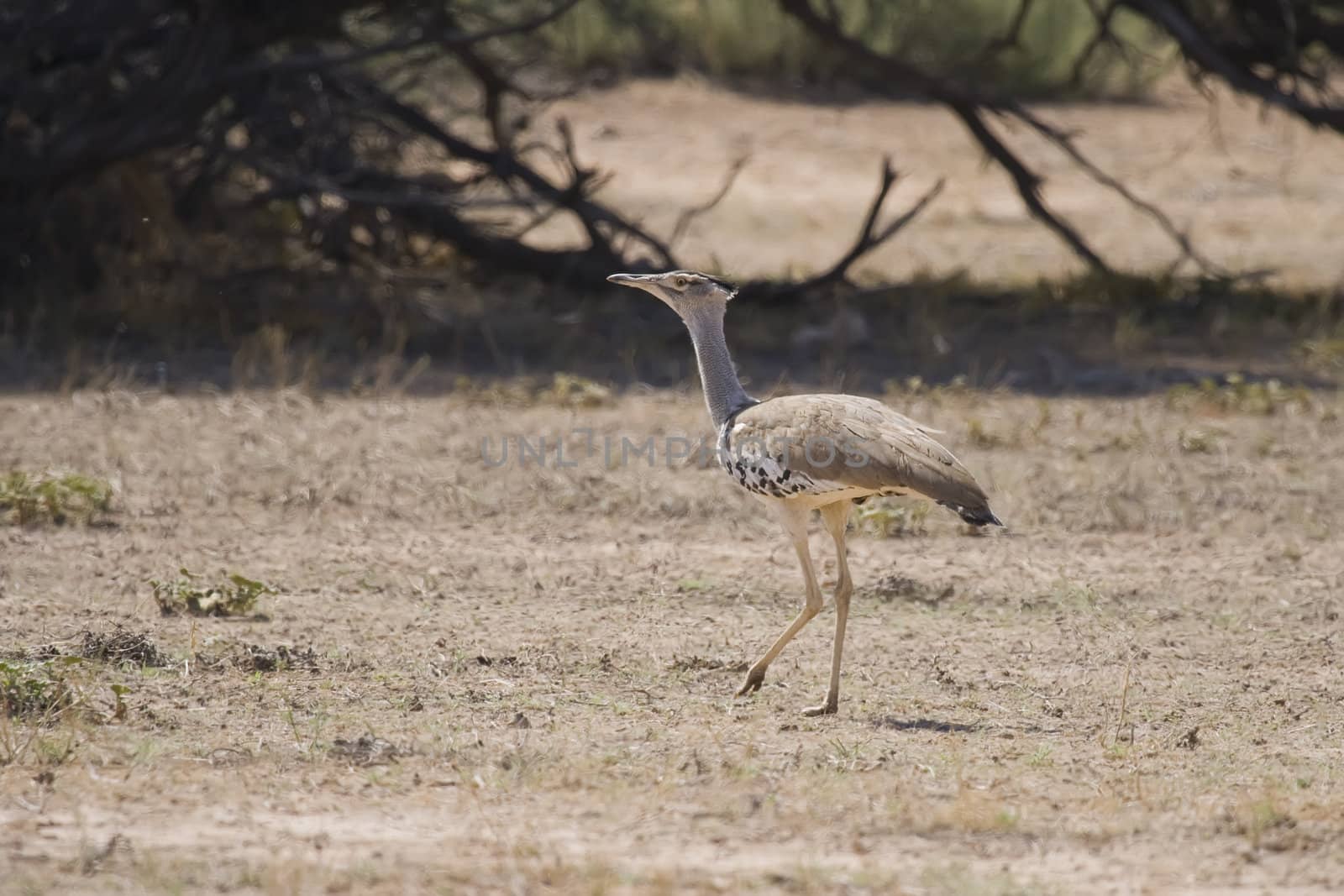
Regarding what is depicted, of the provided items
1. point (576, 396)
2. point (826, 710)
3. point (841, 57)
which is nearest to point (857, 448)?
point (826, 710)

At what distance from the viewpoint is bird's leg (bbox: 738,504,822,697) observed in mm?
4824

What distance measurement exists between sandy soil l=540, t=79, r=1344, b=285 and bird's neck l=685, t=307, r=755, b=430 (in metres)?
4.96

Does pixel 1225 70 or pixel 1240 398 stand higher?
pixel 1225 70

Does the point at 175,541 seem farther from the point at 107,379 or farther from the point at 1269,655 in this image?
the point at 1269,655

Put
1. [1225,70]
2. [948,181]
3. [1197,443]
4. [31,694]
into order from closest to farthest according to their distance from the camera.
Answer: [31,694] < [1197,443] < [1225,70] < [948,181]

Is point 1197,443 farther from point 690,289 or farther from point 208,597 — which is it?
point 208,597

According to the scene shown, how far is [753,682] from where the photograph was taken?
Answer: 191 inches

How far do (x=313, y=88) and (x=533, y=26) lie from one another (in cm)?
171

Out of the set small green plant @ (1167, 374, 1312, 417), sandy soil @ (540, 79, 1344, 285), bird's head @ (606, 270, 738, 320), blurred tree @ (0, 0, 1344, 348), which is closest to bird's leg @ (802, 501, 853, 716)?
bird's head @ (606, 270, 738, 320)

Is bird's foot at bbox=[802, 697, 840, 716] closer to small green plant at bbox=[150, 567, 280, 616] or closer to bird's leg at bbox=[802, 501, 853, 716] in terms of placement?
bird's leg at bbox=[802, 501, 853, 716]

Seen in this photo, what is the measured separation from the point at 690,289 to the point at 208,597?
1814mm

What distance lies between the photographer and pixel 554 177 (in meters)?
15.5

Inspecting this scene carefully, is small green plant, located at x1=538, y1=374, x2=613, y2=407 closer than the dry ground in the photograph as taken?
No

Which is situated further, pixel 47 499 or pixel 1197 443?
Result: pixel 1197 443
